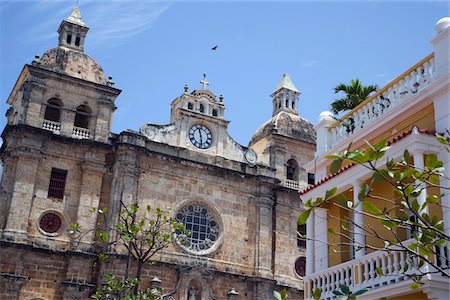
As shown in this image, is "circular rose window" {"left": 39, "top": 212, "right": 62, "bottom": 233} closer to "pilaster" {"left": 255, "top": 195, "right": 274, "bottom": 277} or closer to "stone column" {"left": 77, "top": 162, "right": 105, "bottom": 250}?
"stone column" {"left": 77, "top": 162, "right": 105, "bottom": 250}

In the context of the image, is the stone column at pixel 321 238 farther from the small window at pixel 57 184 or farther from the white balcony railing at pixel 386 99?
the small window at pixel 57 184

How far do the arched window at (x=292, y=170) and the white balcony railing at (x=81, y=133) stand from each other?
9857 millimetres

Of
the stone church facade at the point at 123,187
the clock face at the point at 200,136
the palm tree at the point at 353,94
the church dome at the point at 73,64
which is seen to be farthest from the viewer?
the clock face at the point at 200,136

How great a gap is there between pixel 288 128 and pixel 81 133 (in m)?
10.5

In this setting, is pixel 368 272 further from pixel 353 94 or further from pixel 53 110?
pixel 53 110

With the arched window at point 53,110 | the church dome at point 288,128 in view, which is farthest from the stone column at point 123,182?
the church dome at point 288,128

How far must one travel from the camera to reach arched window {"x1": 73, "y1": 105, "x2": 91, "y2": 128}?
25141mm

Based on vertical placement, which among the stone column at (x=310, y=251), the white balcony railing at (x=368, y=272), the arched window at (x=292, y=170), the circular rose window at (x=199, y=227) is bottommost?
the white balcony railing at (x=368, y=272)

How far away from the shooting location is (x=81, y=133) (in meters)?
24.5

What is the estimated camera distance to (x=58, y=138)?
23.7 m

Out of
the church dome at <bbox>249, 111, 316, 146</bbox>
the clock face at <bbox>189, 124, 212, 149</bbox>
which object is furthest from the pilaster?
the church dome at <bbox>249, 111, 316, 146</bbox>

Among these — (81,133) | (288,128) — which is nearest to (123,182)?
(81,133)

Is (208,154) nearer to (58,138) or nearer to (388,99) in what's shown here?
(58,138)

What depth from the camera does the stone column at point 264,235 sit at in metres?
25.4
